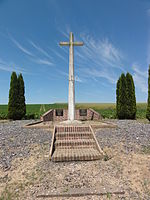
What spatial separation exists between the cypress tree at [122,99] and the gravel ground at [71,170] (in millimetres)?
9123

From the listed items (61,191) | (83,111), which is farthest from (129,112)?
(61,191)

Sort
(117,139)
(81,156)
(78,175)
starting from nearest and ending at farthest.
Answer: (78,175) < (81,156) < (117,139)

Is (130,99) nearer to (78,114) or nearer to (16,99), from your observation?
(78,114)

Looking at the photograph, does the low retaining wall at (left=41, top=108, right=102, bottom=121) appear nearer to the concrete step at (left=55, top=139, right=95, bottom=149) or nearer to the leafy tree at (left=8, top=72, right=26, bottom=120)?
the leafy tree at (left=8, top=72, right=26, bottom=120)

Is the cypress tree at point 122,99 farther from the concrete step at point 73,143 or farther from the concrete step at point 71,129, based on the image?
the concrete step at point 73,143

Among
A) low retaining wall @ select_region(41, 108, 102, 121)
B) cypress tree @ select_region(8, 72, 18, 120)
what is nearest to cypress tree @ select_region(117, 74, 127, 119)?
low retaining wall @ select_region(41, 108, 102, 121)

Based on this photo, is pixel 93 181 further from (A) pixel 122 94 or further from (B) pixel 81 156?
(A) pixel 122 94

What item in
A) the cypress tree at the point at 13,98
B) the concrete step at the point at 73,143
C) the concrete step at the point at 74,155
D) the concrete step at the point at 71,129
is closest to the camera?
the concrete step at the point at 74,155

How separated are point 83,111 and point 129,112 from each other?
4.98 meters

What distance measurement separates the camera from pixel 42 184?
397 centimetres

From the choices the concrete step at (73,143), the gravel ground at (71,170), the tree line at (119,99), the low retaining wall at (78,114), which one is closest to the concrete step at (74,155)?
the gravel ground at (71,170)

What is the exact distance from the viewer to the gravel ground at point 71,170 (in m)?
3.80

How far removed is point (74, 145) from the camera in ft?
20.8

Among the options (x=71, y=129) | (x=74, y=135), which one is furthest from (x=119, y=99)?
(x=74, y=135)
